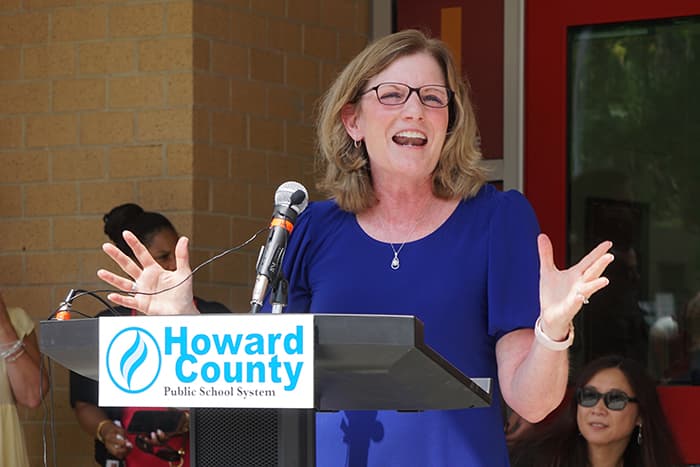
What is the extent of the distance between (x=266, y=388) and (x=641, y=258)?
4.16m

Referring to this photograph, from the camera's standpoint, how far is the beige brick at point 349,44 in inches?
255

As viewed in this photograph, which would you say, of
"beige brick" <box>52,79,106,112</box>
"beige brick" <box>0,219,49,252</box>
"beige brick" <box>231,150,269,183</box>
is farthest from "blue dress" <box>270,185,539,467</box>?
"beige brick" <box>0,219,49,252</box>

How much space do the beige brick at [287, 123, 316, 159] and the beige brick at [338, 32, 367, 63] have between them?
474mm

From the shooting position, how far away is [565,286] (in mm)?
2285

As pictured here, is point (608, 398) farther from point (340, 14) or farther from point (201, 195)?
point (340, 14)

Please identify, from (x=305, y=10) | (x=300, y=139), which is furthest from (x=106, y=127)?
(x=305, y=10)

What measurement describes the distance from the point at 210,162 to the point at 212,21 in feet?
2.00

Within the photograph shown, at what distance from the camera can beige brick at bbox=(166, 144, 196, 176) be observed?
220 inches

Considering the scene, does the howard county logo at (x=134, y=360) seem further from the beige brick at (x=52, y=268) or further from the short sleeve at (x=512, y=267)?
the beige brick at (x=52, y=268)

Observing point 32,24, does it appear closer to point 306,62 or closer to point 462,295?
point 306,62

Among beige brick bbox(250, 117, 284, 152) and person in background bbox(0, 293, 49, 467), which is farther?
beige brick bbox(250, 117, 284, 152)

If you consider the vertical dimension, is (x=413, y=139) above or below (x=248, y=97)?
below

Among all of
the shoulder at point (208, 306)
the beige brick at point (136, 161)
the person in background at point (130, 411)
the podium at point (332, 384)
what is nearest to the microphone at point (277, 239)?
the podium at point (332, 384)

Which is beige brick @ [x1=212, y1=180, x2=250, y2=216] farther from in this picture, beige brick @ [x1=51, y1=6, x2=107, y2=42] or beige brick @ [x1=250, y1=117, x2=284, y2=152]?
beige brick @ [x1=51, y1=6, x2=107, y2=42]
